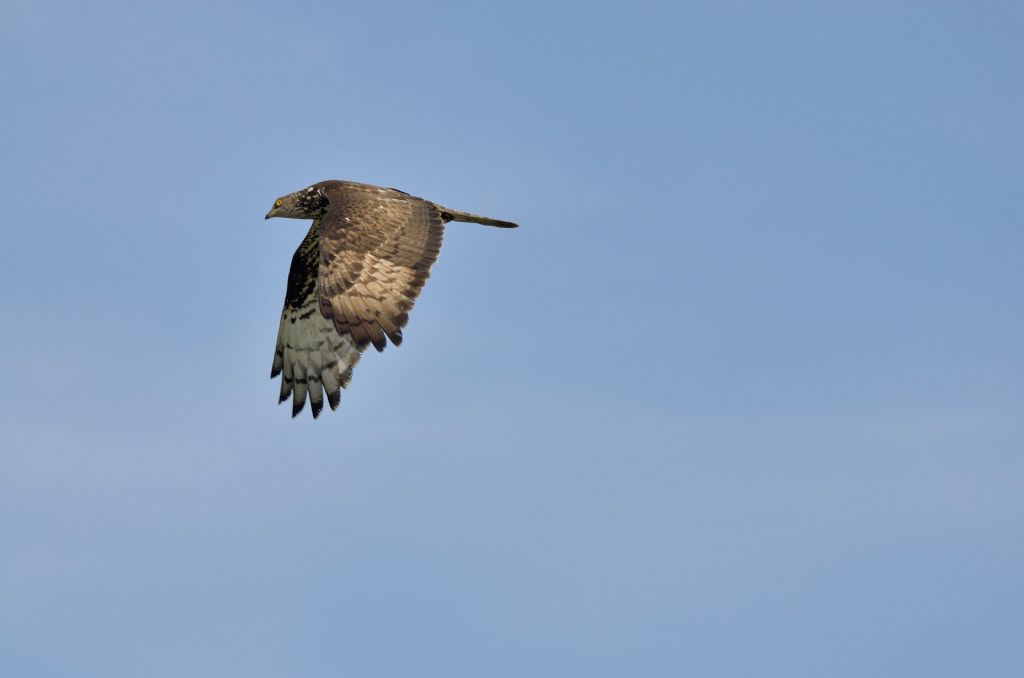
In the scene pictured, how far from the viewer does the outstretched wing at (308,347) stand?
23844 mm

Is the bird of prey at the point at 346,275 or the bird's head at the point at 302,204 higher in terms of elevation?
the bird's head at the point at 302,204

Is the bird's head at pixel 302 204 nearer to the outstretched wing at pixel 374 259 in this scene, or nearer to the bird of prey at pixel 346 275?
the bird of prey at pixel 346 275

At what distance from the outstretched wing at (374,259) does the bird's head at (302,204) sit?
863 mm

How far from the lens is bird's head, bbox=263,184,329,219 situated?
23.2 meters

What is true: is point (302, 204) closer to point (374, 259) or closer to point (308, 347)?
point (308, 347)

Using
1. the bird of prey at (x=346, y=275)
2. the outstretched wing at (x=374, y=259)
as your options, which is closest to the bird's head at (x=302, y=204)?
the bird of prey at (x=346, y=275)

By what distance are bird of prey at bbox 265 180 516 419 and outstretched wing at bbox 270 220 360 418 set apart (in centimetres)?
1

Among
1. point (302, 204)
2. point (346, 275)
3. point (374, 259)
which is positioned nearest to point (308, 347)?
point (302, 204)

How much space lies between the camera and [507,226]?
76.4 ft

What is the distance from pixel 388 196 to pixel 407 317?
2971 millimetres

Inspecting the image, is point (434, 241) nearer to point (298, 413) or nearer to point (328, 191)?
point (328, 191)

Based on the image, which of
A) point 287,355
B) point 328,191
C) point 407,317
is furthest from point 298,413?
point 407,317

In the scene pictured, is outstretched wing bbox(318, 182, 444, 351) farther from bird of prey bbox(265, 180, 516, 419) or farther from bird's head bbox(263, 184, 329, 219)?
bird's head bbox(263, 184, 329, 219)

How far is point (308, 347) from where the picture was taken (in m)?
24.2
